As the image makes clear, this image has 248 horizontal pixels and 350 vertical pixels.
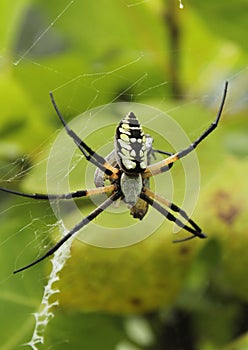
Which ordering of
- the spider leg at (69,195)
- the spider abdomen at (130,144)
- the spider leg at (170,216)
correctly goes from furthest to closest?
1. the spider leg at (170,216)
2. the spider leg at (69,195)
3. the spider abdomen at (130,144)

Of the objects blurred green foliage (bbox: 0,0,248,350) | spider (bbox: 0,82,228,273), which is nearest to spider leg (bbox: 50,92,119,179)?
spider (bbox: 0,82,228,273)

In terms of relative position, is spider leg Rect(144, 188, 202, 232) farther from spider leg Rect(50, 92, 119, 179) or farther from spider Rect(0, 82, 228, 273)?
spider leg Rect(50, 92, 119, 179)

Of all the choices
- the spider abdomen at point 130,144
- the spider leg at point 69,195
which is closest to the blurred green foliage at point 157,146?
the spider leg at point 69,195

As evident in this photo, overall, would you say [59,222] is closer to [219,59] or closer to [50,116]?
[50,116]

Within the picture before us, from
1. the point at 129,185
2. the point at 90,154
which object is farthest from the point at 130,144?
the point at 129,185

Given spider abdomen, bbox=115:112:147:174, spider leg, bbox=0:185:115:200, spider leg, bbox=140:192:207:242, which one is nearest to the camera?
spider abdomen, bbox=115:112:147:174

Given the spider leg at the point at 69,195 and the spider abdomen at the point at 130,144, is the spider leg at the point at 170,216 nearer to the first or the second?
the spider leg at the point at 69,195

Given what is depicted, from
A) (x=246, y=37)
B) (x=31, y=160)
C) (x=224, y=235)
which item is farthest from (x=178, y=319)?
(x=246, y=37)

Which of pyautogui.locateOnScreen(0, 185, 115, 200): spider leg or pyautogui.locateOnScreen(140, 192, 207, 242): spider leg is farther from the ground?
pyautogui.locateOnScreen(0, 185, 115, 200): spider leg
